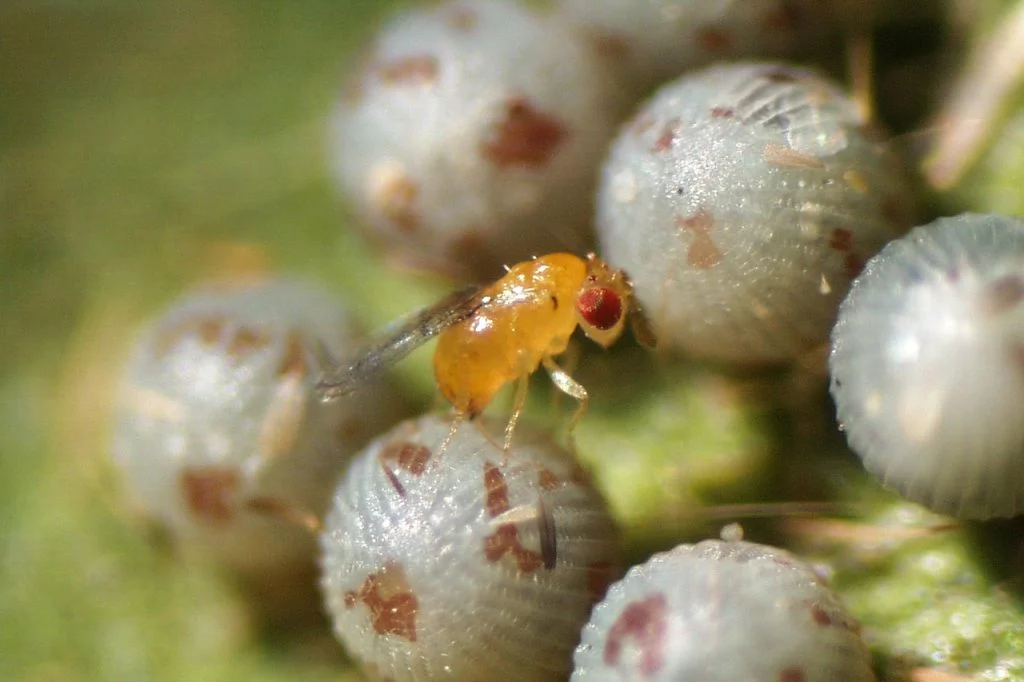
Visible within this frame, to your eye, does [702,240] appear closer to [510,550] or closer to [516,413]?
[516,413]

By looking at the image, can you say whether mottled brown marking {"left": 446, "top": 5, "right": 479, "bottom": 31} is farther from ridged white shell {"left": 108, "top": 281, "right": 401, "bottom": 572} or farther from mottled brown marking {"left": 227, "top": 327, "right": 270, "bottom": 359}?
mottled brown marking {"left": 227, "top": 327, "right": 270, "bottom": 359}

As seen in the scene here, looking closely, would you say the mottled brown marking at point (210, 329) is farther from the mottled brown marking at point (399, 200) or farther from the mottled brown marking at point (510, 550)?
the mottled brown marking at point (510, 550)

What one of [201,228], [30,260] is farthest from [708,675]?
[30,260]

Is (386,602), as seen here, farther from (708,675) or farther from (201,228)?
(201,228)

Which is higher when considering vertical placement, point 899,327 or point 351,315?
point 351,315

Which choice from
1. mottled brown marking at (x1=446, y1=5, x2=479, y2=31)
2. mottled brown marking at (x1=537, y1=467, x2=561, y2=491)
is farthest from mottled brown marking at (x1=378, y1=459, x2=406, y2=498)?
mottled brown marking at (x1=446, y1=5, x2=479, y2=31)
